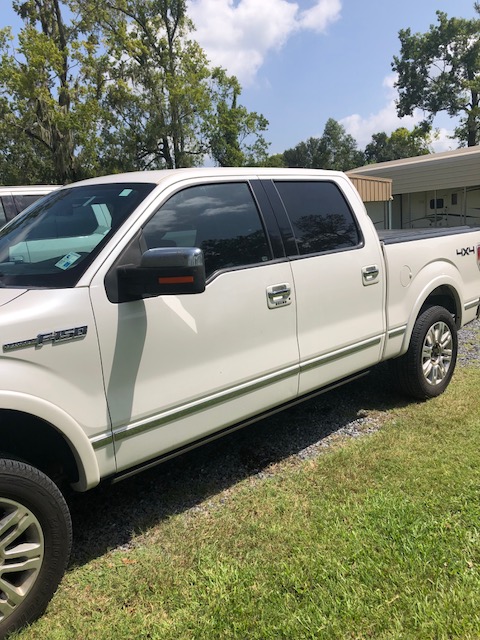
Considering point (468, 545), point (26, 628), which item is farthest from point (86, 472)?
point (468, 545)

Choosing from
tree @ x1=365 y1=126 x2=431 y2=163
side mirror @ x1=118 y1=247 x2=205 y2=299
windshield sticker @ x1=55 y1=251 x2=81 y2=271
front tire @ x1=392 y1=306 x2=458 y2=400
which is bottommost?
front tire @ x1=392 y1=306 x2=458 y2=400

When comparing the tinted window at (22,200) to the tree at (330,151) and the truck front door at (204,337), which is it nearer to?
the truck front door at (204,337)

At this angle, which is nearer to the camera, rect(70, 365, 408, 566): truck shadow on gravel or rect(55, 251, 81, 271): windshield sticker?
rect(55, 251, 81, 271): windshield sticker

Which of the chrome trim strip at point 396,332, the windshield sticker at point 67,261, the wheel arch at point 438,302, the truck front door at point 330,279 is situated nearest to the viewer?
the windshield sticker at point 67,261

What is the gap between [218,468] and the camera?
3.72 meters

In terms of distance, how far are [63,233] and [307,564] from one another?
216 cm

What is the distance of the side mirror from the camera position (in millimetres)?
2312

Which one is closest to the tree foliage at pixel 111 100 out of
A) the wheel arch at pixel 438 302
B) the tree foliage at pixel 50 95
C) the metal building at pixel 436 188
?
the tree foliage at pixel 50 95

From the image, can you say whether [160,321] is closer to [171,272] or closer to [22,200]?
[171,272]

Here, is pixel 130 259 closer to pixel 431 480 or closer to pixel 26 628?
pixel 26 628

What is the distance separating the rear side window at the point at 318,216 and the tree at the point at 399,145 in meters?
48.1

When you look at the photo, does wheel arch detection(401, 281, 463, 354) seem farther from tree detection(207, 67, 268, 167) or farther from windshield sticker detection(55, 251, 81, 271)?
tree detection(207, 67, 268, 167)

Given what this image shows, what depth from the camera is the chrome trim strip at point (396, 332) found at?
13.6 feet

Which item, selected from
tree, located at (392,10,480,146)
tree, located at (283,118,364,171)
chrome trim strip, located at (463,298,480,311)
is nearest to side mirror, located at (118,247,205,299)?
chrome trim strip, located at (463,298,480,311)
